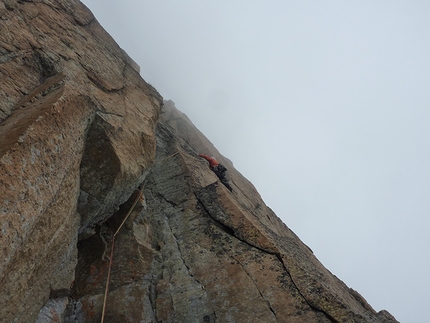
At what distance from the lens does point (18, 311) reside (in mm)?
4707

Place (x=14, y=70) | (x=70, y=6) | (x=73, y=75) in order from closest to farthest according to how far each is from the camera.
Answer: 1. (x=14, y=70)
2. (x=73, y=75)
3. (x=70, y=6)

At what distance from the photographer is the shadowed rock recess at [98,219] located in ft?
14.9

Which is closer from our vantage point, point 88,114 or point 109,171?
point 88,114

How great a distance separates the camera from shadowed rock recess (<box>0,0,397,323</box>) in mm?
4527

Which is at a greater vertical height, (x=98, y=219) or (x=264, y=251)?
(x=264, y=251)

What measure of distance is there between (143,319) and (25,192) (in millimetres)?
4329

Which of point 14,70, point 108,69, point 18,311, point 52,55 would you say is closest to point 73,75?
point 52,55

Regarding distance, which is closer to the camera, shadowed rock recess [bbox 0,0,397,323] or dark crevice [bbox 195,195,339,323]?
shadowed rock recess [bbox 0,0,397,323]

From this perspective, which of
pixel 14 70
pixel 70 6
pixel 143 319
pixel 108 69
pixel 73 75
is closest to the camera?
pixel 14 70

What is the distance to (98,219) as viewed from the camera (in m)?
7.72

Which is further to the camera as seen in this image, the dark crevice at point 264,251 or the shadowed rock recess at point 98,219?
the dark crevice at point 264,251

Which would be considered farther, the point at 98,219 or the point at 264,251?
the point at 264,251

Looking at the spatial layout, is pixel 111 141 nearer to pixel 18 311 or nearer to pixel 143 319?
pixel 18 311

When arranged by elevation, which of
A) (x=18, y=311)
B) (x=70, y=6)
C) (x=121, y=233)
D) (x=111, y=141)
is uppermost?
(x=70, y=6)
